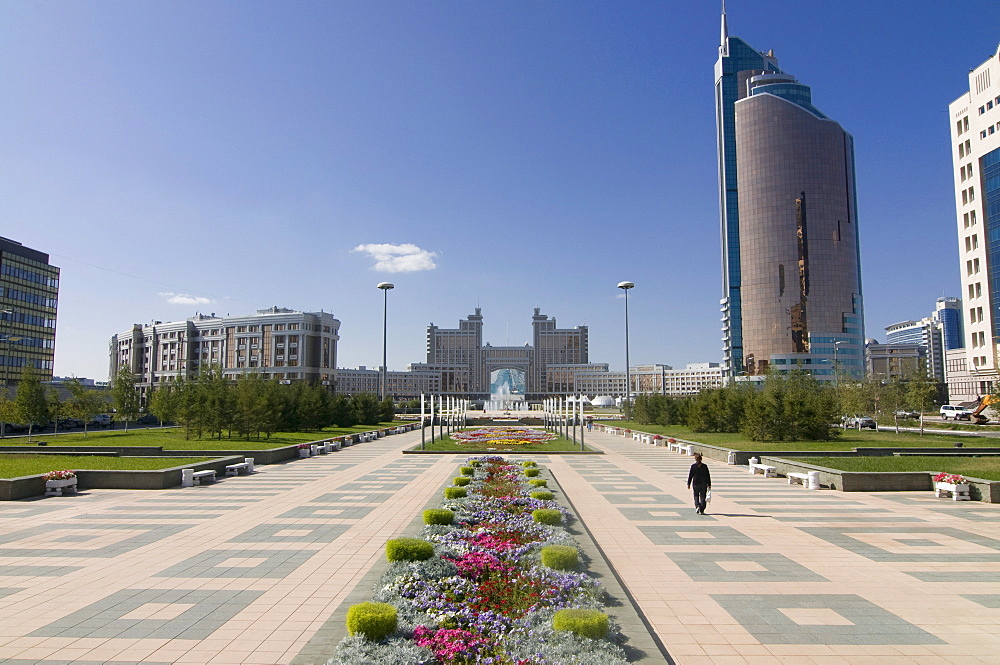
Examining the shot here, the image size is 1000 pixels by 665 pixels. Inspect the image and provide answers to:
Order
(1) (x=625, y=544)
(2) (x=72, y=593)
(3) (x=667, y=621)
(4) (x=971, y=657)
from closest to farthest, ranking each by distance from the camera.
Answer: (4) (x=971, y=657) < (3) (x=667, y=621) < (2) (x=72, y=593) < (1) (x=625, y=544)

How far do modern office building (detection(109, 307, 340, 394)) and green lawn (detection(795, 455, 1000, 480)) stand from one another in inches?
3990

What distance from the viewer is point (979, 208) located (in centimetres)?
6875

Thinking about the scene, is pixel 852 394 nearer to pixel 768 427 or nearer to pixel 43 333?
pixel 768 427

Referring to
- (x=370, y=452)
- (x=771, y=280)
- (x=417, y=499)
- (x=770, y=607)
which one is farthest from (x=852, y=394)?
(x=771, y=280)

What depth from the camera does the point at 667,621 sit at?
7.75 meters

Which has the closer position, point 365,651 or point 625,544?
point 365,651

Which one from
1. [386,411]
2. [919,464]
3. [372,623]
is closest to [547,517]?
[372,623]

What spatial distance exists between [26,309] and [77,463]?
71.3 m

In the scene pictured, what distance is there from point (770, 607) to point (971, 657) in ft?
7.28

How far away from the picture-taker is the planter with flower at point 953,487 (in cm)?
1719

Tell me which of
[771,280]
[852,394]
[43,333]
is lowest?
[852,394]

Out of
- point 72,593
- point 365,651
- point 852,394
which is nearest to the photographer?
point 365,651

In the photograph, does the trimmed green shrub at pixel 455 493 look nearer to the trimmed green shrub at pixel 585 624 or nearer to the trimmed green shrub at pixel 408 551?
the trimmed green shrub at pixel 408 551

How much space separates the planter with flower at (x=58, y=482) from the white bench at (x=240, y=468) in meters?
5.07
